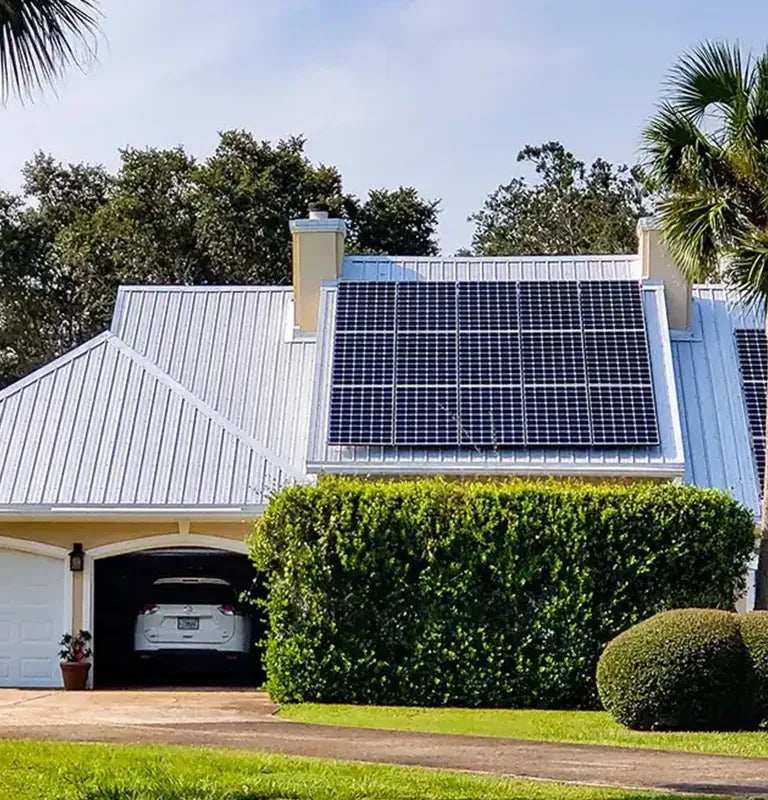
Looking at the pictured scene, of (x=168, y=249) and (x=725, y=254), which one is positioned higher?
(x=168, y=249)

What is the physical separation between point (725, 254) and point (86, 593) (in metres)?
10.1

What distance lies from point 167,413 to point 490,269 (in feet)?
24.4

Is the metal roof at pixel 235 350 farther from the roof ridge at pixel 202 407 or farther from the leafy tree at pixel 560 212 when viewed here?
the leafy tree at pixel 560 212

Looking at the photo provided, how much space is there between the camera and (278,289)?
26.7 metres

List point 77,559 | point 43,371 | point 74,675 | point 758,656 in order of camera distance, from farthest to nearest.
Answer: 1. point 43,371
2. point 77,559
3. point 74,675
4. point 758,656

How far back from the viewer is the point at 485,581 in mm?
18016

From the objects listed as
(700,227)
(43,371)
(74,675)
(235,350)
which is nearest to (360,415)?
(235,350)

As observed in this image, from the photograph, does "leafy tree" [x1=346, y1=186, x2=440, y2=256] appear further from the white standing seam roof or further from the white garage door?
the white garage door

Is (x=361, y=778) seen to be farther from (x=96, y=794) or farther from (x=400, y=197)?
(x=400, y=197)

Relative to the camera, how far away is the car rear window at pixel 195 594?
20969 millimetres

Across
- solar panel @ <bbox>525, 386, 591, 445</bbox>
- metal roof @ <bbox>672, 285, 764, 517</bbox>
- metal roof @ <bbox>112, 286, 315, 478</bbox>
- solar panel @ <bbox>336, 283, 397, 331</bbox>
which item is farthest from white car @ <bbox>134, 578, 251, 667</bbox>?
metal roof @ <bbox>672, 285, 764, 517</bbox>

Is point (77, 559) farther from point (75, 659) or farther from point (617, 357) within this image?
point (617, 357)

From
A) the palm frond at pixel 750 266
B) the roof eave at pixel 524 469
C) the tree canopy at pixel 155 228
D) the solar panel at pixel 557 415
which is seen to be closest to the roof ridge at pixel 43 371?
the roof eave at pixel 524 469

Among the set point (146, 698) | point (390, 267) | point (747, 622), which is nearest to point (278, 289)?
point (390, 267)
